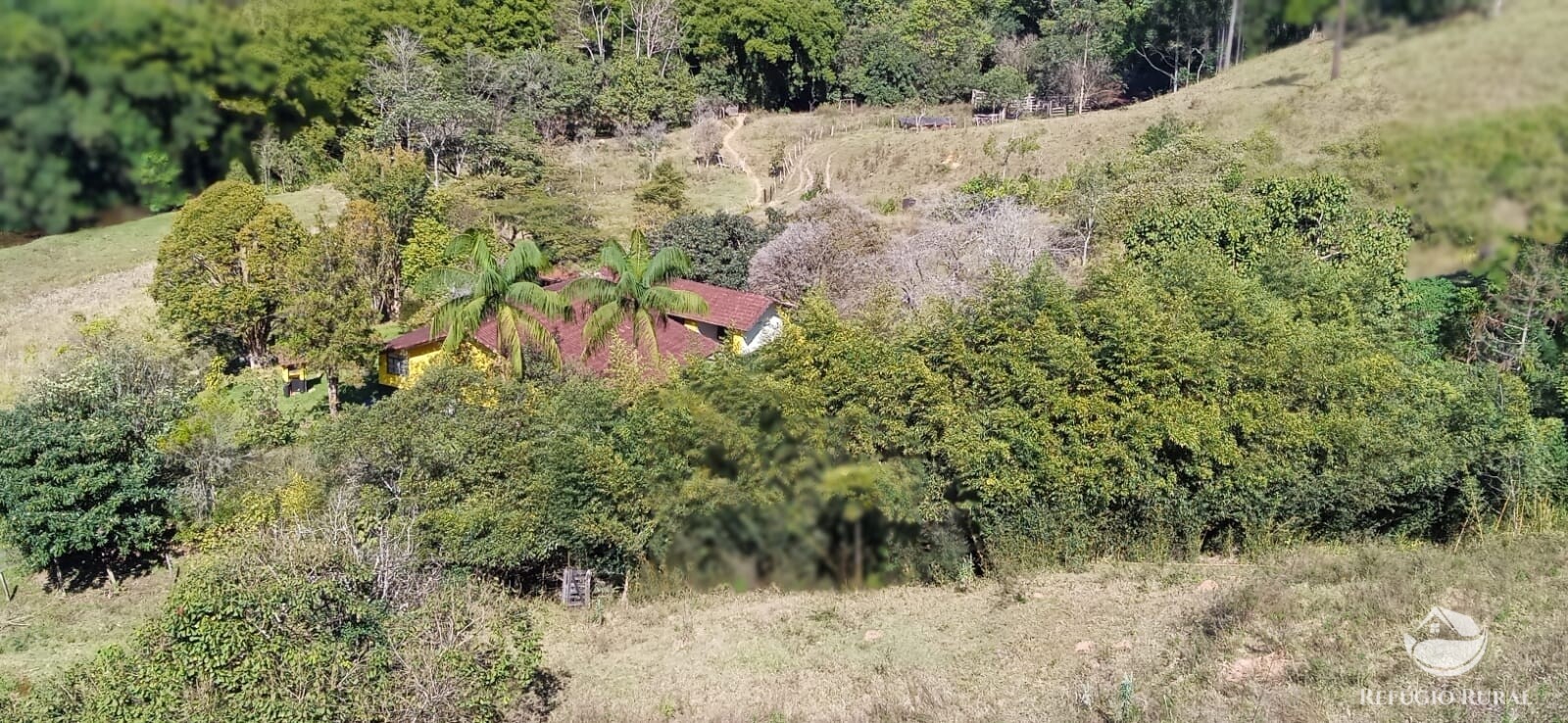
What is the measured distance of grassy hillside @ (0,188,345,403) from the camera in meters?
3.02

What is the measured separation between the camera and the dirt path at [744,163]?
120 feet

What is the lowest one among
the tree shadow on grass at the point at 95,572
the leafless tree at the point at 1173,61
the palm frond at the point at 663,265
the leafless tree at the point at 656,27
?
the tree shadow on grass at the point at 95,572

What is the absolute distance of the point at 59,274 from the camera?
4375 millimetres

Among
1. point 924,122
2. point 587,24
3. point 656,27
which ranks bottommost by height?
point 924,122

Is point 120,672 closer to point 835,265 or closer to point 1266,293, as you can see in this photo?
point 1266,293

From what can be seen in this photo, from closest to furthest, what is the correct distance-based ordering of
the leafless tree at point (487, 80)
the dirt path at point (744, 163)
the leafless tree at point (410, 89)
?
1. the leafless tree at point (410, 89)
2. the dirt path at point (744, 163)
3. the leafless tree at point (487, 80)

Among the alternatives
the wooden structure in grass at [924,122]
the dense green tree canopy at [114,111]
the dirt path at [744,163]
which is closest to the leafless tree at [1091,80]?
the wooden structure in grass at [924,122]

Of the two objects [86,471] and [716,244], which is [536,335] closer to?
[86,471]

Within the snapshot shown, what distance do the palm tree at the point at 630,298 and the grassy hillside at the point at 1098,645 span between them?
5.75 m

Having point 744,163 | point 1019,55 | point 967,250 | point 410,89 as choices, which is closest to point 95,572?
point 967,250

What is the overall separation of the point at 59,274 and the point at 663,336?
1464 cm

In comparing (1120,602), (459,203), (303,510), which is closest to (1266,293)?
(1120,602)

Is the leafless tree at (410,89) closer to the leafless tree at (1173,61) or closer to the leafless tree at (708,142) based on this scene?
the leafless tree at (708,142)

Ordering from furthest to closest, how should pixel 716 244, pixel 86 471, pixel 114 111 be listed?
pixel 716 244, pixel 86 471, pixel 114 111
